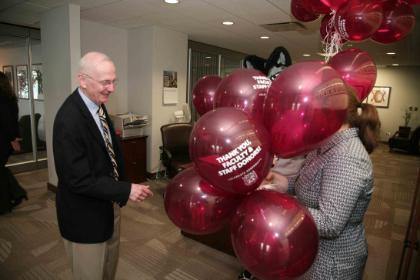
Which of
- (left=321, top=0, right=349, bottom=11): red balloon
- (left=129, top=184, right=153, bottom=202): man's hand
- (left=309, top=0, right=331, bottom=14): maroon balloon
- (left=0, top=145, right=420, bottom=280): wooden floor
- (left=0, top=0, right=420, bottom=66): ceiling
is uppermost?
(left=0, top=0, right=420, bottom=66): ceiling

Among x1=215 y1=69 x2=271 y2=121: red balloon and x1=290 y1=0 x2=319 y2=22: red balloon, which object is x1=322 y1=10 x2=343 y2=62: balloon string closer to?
x1=290 y1=0 x2=319 y2=22: red balloon

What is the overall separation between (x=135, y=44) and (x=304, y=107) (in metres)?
4.08

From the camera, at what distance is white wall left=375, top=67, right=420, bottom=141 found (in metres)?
8.19

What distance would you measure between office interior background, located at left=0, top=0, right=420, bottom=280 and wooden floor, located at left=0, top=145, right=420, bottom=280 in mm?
909

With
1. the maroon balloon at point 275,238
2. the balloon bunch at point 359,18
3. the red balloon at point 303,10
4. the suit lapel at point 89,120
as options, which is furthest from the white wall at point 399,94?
the suit lapel at point 89,120

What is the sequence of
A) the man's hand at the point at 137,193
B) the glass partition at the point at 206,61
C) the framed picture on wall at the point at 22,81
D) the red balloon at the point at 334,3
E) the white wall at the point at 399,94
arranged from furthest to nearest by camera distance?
the white wall at the point at 399,94, the glass partition at the point at 206,61, the framed picture on wall at the point at 22,81, the red balloon at the point at 334,3, the man's hand at the point at 137,193

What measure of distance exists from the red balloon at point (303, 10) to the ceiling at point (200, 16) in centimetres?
101

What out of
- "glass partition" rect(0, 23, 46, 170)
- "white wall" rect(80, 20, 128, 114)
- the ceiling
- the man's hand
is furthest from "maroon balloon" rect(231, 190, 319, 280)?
"glass partition" rect(0, 23, 46, 170)

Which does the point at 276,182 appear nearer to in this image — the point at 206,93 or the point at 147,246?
the point at 206,93

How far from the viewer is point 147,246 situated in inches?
102

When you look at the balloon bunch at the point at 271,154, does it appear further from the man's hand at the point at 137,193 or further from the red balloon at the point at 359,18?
the red balloon at the point at 359,18

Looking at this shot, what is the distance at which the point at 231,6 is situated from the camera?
2932 millimetres

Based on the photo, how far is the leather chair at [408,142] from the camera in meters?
7.12

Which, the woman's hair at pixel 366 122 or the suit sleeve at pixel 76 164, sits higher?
the woman's hair at pixel 366 122
